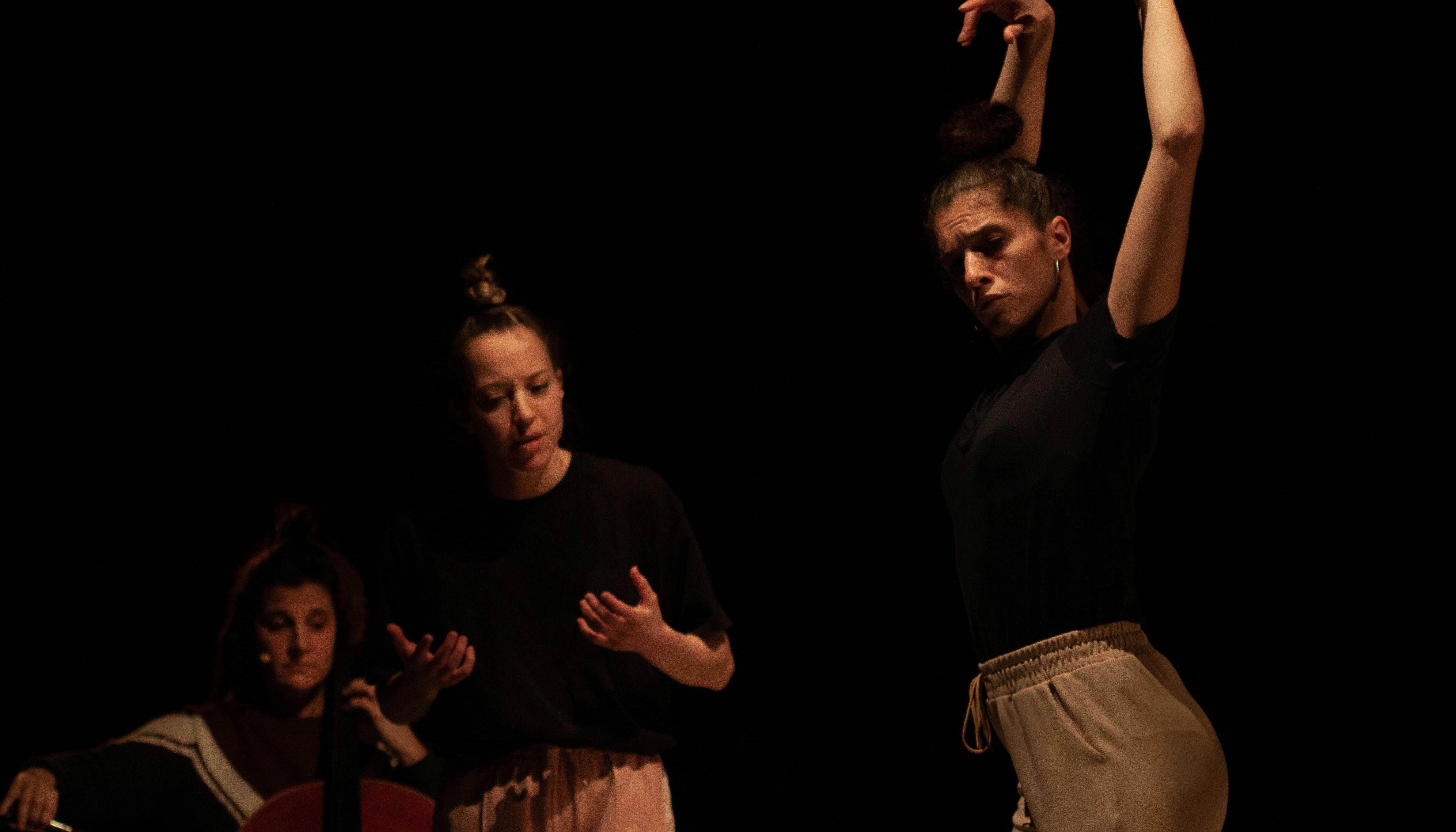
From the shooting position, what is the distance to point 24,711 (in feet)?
9.23

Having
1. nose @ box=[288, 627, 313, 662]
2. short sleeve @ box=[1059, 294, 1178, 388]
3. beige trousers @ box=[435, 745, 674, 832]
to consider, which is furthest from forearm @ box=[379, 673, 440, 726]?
short sleeve @ box=[1059, 294, 1178, 388]

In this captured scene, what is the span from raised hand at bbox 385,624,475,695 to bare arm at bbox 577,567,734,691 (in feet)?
0.59

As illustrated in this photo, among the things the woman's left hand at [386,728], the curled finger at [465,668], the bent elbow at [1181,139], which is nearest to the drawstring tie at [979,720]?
the bent elbow at [1181,139]

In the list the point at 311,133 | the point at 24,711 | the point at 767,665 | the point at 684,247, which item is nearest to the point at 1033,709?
the point at 767,665

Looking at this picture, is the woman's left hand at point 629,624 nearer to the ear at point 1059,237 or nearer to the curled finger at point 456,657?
the curled finger at point 456,657

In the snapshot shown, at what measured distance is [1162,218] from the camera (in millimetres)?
1239

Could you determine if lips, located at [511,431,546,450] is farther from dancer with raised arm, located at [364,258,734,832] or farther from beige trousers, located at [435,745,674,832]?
beige trousers, located at [435,745,674,832]

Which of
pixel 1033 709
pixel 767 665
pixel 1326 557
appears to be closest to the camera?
pixel 1033 709

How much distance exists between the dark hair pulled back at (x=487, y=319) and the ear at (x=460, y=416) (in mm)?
39

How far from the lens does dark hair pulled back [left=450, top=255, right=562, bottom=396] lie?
6.63 feet

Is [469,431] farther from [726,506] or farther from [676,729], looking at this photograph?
[676,729]

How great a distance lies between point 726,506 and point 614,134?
83 centimetres

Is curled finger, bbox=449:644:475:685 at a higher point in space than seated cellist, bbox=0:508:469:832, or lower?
higher

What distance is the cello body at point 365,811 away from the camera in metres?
2.08
